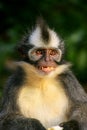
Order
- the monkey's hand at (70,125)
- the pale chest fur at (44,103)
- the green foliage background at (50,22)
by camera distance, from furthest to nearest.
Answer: the green foliage background at (50,22), the pale chest fur at (44,103), the monkey's hand at (70,125)

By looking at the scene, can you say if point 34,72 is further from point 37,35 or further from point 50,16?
point 50,16

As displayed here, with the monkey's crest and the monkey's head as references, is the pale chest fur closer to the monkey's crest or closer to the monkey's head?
the monkey's head

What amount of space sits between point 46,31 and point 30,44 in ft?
0.94

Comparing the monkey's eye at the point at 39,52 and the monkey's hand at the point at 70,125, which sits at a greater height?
the monkey's eye at the point at 39,52

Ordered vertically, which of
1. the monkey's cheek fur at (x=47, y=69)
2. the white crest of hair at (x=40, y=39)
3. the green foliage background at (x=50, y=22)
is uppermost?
the green foliage background at (x=50, y=22)

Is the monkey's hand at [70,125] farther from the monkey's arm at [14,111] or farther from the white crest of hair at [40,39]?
the white crest of hair at [40,39]

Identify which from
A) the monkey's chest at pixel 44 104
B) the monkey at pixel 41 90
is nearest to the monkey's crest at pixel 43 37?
the monkey at pixel 41 90

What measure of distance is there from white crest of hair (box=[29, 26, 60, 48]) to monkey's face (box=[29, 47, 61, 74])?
70mm

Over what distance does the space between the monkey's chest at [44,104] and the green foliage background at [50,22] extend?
262cm

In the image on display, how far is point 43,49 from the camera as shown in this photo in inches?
600

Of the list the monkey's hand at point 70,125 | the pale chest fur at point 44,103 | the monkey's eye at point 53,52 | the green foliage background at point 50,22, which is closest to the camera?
the monkey's hand at point 70,125

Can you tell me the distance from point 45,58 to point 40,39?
355 millimetres

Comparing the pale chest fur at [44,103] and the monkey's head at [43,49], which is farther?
the pale chest fur at [44,103]

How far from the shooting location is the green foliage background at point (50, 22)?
61.2ft
